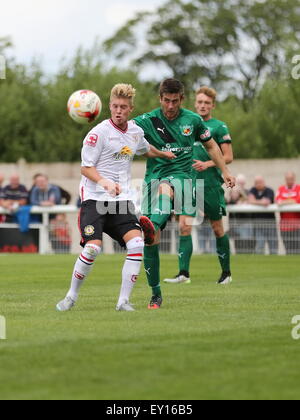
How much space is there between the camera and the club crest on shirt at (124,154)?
33.2 feet

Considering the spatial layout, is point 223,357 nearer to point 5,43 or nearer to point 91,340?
point 91,340

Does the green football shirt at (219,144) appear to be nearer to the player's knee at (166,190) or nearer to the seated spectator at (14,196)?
the player's knee at (166,190)

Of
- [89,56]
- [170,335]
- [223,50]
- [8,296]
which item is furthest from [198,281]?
[223,50]

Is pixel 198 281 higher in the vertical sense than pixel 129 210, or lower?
lower

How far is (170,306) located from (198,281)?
13.2 ft

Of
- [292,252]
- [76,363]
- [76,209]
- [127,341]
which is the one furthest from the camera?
[76,209]

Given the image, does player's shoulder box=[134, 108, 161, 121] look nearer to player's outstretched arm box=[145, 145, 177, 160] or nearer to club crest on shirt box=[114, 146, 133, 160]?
player's outstretched arm box=[145, 145, 177, 160]

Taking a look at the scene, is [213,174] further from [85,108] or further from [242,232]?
[242,232]

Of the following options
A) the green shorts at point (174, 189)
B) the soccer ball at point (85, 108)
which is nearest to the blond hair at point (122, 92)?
the green shorts at point (174, 189)

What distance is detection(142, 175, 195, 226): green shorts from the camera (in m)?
11.1

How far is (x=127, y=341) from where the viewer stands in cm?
770

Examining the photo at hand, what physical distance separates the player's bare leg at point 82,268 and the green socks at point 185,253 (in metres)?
4.28

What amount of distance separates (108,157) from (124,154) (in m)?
0.17

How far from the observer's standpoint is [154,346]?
7438 mm
